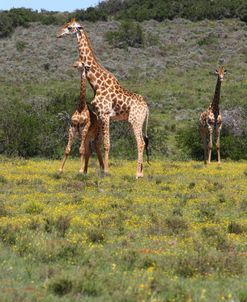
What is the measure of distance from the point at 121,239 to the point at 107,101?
928cm

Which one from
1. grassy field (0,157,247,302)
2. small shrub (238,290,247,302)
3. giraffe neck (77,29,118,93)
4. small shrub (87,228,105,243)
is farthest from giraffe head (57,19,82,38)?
small shrub (238,290,247,302)

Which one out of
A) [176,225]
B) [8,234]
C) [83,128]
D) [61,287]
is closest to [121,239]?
[176,225]

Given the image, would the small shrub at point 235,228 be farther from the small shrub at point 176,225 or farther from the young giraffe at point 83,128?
the young giraffe at point 83,128

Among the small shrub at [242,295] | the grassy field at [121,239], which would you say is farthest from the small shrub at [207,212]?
the small shrub at [242,295]

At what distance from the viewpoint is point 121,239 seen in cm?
981

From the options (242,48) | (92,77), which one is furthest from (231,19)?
(92,77)

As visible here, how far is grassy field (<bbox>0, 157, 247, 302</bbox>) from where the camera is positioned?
7.00 m

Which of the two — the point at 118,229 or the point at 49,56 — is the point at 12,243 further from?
the point at 49,56

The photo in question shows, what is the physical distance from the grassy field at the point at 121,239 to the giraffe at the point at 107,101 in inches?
61.6

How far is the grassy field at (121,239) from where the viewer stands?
7.00 m

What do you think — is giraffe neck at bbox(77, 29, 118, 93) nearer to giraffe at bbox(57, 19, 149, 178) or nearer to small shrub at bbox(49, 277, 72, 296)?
giraffe at bbox(57, 19, 149, 178)

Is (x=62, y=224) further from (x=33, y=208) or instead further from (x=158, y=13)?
(x=158, y=13)

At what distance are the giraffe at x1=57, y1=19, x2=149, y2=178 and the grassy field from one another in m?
1.56

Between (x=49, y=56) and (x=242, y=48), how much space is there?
1688cm
